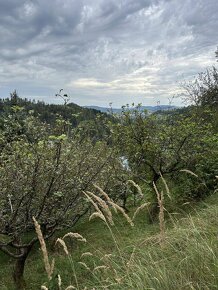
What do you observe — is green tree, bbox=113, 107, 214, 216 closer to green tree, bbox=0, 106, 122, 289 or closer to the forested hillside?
the forested hillside

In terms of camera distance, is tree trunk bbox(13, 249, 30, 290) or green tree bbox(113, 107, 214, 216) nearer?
tree trunk bbox(13, 249, 30, 290)

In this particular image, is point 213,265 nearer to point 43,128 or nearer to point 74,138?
point 43,128

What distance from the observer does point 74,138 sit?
31.5 ft

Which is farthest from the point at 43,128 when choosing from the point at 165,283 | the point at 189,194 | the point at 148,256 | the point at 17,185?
the point at 189,194

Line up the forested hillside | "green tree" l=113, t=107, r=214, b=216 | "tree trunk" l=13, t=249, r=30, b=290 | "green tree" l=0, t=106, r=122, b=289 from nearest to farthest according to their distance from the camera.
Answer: the forested hillside < "green tree" l=0, t=106, r=122, b=289 < "tree trunk" l=13, t=249, r=30, b=290 < "green tree" l=113, t=107, r=214, b=216

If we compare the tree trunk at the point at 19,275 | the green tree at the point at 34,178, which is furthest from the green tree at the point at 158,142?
the tree trunk at the point at 19,275

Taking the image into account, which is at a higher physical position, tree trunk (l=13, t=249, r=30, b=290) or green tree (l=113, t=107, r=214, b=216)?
green tree (l=113, t=107, r=214, b=216)

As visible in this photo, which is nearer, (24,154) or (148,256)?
(148,256)

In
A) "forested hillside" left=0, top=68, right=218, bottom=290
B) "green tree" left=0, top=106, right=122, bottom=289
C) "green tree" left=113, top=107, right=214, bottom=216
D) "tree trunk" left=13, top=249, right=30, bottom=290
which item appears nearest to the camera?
"forested hillside" left=0, top=68, right=218, bottom=290

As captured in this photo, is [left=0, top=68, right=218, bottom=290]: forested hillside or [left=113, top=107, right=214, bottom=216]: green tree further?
[left=113, top=107, right=214, bottom=216]: green tree

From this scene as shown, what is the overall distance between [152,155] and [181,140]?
1162mm

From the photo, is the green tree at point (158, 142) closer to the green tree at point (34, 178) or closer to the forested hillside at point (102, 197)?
the forested hillside at point (102, 197)

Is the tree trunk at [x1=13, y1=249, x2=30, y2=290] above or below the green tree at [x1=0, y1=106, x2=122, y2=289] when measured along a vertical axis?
below

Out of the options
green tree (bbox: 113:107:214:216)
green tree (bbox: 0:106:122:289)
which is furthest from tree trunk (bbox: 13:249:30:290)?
green tree (bbox: 113:107:214:216)
